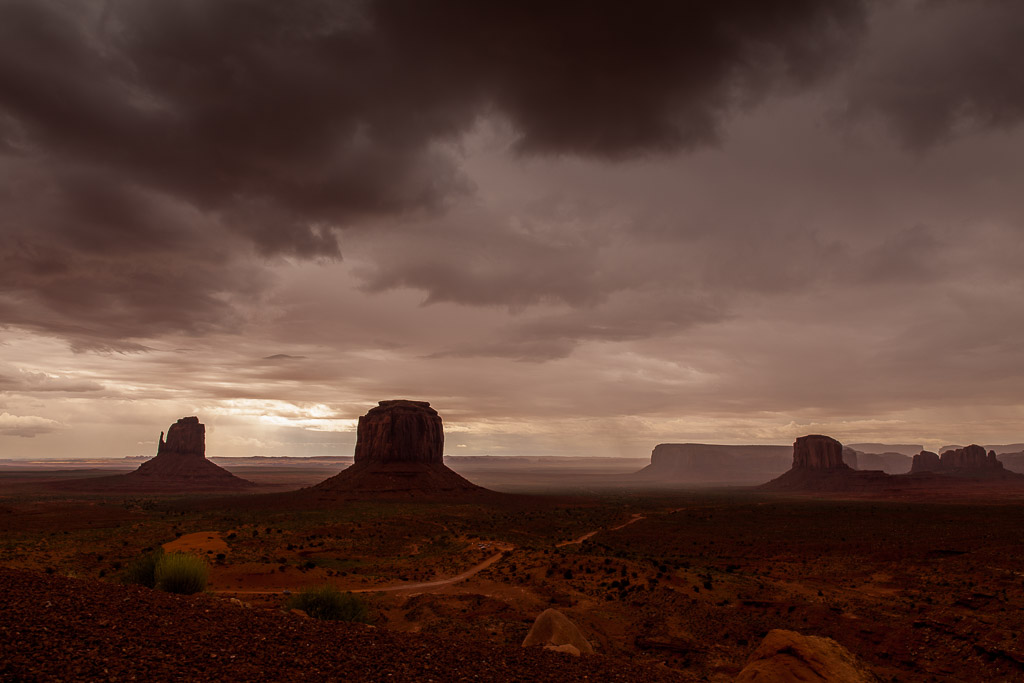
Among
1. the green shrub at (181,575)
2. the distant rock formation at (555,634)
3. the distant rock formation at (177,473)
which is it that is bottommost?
the distant rock formation at (177,473)

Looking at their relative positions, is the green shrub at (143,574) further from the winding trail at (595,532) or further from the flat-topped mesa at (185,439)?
the flat-topped mesa at (185,439)

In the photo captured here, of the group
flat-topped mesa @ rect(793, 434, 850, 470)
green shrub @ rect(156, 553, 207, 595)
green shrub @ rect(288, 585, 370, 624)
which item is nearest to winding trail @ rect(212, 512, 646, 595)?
green shrub @ rect(288, 585, 370, 624)

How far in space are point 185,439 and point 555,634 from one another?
7887 inches

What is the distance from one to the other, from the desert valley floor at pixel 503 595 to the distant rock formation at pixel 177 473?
81886 millimetres

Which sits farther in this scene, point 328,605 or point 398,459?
point 398,459

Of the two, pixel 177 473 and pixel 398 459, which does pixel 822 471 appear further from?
pixel 177 473

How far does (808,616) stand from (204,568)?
3044 cm

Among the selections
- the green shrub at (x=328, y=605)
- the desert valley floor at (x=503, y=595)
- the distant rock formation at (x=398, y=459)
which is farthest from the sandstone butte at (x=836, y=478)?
the green shrub at (x=328, y=605)

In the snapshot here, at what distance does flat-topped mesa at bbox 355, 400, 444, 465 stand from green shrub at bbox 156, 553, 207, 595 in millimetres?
112464

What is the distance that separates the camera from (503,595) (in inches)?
1235

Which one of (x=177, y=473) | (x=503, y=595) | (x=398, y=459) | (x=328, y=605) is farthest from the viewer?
(x=177, y=473)

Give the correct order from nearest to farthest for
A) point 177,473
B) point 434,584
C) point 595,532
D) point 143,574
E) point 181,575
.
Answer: point 181,575, point 143,574, point 434,584, point 595,532, point 177,473

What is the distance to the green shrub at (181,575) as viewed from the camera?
19297 millimetres

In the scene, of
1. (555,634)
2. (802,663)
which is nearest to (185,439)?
(555,634)
